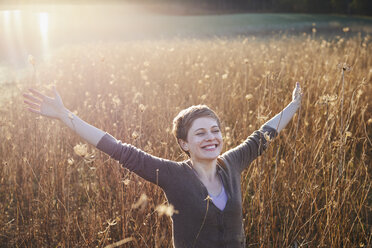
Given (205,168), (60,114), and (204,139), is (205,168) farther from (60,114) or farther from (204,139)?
(60,114)

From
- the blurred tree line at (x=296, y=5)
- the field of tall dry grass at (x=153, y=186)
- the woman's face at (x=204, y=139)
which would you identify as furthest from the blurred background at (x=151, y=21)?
the woman's face at (x=204, y=139)

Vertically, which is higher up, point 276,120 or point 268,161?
point 276,120

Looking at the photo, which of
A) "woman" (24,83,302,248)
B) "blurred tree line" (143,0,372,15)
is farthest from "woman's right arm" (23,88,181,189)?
"blurred tree line" (143,0,372,15)

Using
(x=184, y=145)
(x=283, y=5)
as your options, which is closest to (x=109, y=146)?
(x=184, y=145)

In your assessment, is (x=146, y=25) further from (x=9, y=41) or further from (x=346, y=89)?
(x=346, y=89)

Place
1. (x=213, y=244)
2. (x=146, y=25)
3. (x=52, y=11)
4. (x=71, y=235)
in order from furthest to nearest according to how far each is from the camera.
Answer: (x=52, y=11) → (x=146, y=25) → (x=71, y=235) → (x=213, y=244)

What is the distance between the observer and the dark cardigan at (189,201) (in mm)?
1560

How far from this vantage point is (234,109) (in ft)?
12.3

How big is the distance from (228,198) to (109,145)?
0.61m

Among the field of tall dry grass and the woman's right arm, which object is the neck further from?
the field of tall dry grass

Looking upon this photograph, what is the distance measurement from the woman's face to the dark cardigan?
100 mm

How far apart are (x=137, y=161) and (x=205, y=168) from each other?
33 centimetres

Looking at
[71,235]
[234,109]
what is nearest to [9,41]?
[234,109]

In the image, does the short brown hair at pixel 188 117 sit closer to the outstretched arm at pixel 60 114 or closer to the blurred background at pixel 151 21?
the outstretched arm at pixel 60 114
